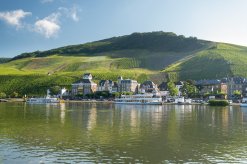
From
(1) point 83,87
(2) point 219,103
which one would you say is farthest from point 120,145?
(1) point 83,87

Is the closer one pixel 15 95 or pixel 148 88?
pixel 148 88

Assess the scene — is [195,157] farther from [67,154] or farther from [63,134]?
[63,134]

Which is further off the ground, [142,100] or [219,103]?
[142,100]

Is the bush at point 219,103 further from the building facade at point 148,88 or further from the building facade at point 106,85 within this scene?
the building facade at point 106,85

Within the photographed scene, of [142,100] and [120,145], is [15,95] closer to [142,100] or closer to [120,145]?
[142,100]

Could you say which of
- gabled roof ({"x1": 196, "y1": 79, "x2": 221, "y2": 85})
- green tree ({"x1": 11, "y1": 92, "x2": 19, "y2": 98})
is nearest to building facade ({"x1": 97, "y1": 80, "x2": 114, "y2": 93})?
green tree ({"x1": 11, "y1": 92, "x2": 19, "y2": 98})

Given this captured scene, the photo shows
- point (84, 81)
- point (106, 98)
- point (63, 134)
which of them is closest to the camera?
point (63, 134)

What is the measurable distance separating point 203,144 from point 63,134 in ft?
52.5

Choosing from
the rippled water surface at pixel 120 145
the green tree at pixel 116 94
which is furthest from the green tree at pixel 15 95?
the rippled water surface at pixel 120 145

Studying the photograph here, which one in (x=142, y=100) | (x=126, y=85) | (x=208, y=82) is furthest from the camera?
(x=126, y=85)

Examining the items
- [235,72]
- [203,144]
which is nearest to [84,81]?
[235,72]

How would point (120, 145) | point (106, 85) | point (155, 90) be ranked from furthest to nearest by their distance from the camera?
point (106, 85)
point (155, 90)
point (120, 145)

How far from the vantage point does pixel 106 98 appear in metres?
179

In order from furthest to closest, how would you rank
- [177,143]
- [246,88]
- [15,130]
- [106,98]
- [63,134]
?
[106,98], [246,88], [15,130], [63,134], [177,143]
